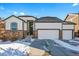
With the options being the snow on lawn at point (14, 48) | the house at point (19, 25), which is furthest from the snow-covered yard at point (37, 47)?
the house at point (19, 25)

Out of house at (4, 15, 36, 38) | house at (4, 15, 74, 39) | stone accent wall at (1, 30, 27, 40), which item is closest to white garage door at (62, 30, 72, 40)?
house at (4, 15, 74, 39)

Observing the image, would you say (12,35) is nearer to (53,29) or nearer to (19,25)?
(19,25)

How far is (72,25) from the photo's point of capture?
3695 millimetres

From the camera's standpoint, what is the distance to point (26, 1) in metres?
3.61

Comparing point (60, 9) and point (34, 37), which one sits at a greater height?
point (60, 9)

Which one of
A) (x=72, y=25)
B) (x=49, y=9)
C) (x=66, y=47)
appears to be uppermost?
(x=49, y=9)

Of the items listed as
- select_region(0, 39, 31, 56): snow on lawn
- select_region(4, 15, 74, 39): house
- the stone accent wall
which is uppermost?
select_region(4, 15, 74, 39): house

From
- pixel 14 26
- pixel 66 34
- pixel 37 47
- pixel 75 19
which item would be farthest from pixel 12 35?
pixel 75 19

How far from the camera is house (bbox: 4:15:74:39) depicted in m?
3.69

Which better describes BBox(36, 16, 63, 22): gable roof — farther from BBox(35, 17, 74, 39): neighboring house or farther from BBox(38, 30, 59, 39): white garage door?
BBox(38, 30, 59, 39): white garage door

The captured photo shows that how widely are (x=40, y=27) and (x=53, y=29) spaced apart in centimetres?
20

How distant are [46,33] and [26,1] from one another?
567 millimetres

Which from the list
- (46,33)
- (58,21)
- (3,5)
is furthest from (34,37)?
(3,5)

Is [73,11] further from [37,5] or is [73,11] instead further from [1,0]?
[1,0]
